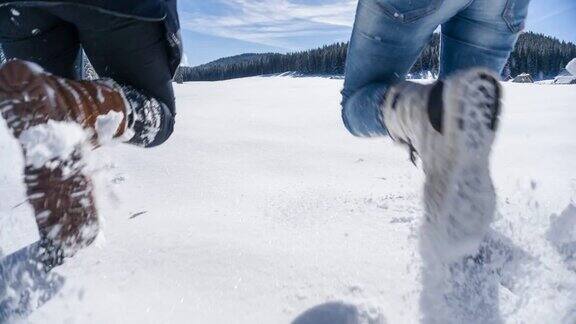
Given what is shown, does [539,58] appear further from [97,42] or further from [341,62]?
[97,42]

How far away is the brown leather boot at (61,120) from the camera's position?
0.82 metres

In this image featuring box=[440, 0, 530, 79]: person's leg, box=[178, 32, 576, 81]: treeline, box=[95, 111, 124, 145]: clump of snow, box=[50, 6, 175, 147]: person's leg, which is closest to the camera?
box=[95, 111, 124, 145]: clump of snow

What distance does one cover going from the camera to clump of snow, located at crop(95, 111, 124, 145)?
92 centimetres

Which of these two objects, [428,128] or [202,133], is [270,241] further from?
[202,133]

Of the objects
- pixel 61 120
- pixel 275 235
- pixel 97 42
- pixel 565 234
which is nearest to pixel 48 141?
pixel 61 120

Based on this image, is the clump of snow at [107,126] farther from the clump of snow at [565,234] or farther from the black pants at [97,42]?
the clump of snow at [565,234]

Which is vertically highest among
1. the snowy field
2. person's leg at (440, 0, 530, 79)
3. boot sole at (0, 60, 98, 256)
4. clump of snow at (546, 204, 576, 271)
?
person's leg at (440, 0, 530, 79)

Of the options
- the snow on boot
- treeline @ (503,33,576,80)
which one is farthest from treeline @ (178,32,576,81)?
the snow on boot

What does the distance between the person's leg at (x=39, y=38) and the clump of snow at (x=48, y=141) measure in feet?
1.39

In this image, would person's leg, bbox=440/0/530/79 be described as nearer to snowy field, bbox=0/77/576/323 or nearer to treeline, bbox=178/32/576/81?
snowy field, bbox=0/77/576/323

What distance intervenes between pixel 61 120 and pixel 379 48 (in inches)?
30.5

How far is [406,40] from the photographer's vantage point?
114 cm

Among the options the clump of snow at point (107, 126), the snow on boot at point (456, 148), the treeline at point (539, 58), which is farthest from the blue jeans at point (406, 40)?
the treeline at point (539, 58)

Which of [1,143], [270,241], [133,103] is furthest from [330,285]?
[1,143]
